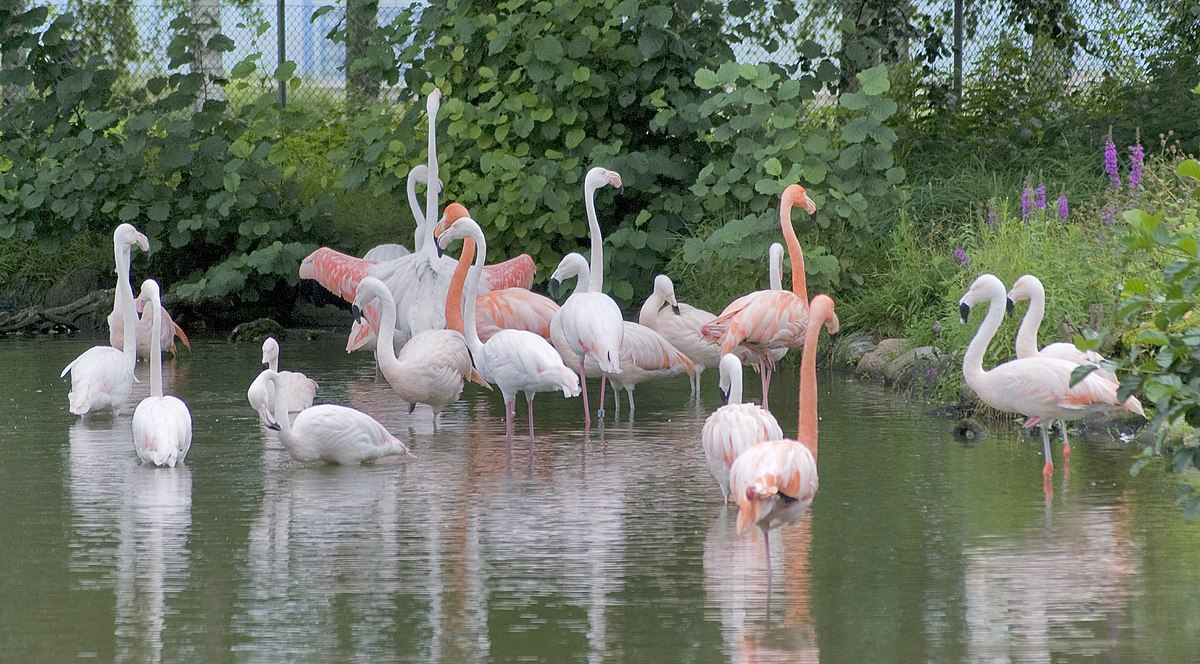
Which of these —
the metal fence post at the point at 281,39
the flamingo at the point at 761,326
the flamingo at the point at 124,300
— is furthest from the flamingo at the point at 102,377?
the metal fence post at the point at 281,39

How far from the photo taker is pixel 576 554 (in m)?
5.66

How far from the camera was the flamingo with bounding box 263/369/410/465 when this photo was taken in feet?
23.8

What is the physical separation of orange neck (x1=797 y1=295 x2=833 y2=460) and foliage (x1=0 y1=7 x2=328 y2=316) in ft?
26.0

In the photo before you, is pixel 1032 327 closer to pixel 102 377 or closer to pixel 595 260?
pixel 595 260

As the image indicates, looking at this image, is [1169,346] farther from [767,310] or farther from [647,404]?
[647,404]

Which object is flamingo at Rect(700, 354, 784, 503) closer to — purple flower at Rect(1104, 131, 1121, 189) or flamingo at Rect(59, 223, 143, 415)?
→ flamingo at Rect(59, 223, 143, 415)

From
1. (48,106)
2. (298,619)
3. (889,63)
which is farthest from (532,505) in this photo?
(889,63)

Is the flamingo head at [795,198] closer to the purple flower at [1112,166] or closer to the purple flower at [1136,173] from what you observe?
the purple flower at [1136,173]

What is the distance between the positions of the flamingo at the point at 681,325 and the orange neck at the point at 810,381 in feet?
12.1

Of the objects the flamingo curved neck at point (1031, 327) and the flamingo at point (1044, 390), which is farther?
the flamingo curved neck at point (1031, 327)

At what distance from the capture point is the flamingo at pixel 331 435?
286 inches

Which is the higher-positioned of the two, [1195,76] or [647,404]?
[1195,76]

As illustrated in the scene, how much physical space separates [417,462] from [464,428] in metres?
1.12

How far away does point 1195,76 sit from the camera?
13789mm
